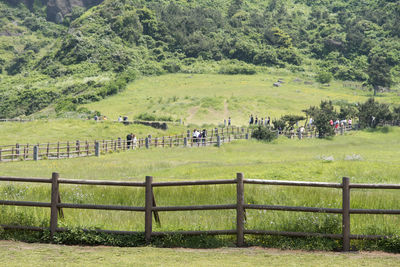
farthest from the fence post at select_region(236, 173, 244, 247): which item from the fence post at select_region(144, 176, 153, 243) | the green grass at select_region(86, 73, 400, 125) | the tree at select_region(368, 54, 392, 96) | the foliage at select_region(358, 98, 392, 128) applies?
the tree at select_region(368, 54, 392, 96)

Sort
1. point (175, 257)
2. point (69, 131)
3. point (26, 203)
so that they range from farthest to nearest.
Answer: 1. point (69, 131)
2. point (26, 203)
3. point (175, 257)

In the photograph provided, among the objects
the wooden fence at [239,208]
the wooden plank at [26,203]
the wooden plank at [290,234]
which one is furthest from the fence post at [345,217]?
the wooden plank at [26,203]

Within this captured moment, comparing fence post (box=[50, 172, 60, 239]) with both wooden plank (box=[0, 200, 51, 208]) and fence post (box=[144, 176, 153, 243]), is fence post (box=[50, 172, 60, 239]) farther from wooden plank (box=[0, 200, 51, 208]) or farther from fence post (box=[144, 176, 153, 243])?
fence post (box=[144, 176, 153, 243])

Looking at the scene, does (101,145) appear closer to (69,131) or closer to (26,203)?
(69,131)

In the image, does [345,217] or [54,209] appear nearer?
[345,217]

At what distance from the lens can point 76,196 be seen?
14508 millimetres

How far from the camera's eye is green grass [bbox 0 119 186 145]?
5893 cm

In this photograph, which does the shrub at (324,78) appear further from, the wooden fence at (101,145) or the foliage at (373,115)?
the wooden fence at (101,145)

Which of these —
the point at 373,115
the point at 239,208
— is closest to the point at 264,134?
the point at 373,115

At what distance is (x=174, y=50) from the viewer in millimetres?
162375

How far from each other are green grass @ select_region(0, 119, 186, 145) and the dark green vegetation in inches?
1401

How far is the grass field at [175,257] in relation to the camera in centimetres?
945

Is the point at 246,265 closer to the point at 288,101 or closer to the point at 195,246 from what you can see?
the point at 195,246

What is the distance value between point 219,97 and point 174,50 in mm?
69298
